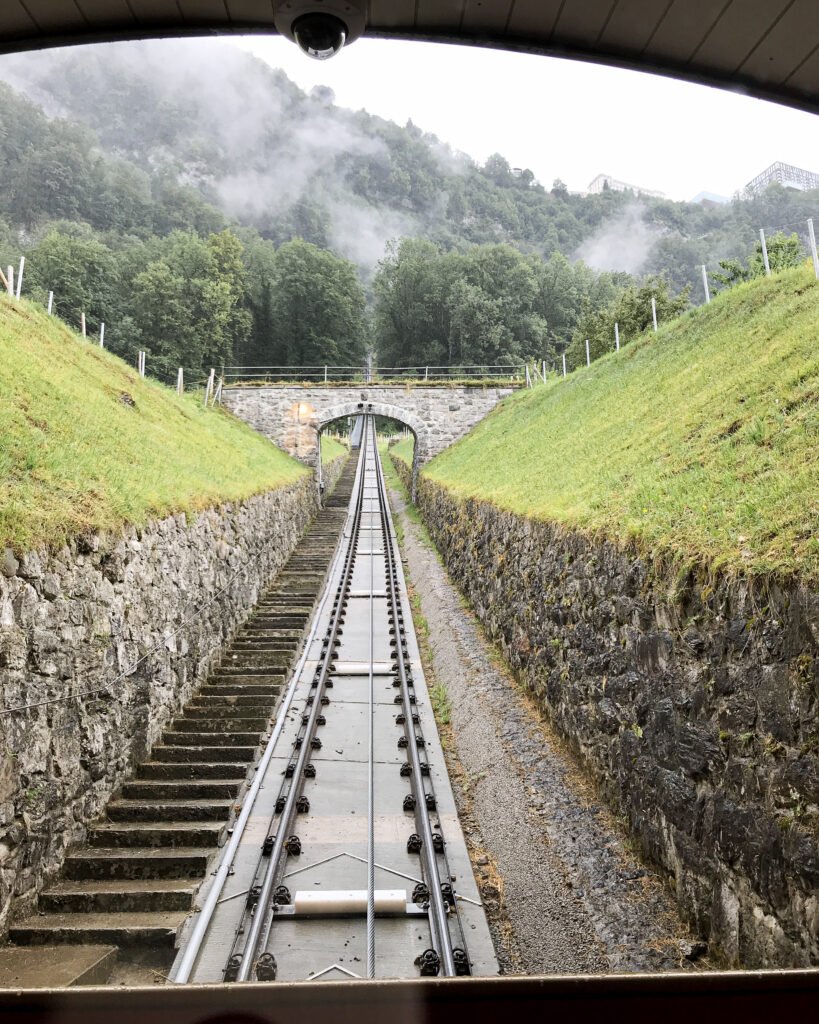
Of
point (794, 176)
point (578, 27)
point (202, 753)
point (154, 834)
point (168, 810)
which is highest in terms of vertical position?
point (794, 176)

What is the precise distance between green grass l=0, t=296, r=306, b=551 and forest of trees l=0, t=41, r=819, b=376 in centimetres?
329

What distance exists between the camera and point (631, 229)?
125688mm

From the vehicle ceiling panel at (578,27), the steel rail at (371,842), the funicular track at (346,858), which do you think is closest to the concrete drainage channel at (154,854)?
the funicular track at (346,858)

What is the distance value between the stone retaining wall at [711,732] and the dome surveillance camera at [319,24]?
3.51 m

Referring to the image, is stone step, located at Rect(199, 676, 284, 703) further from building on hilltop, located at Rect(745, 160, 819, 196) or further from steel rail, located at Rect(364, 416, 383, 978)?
building on hilltop, located at Rect(745, 160, 819, 196)

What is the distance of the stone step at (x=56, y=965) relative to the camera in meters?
4.37

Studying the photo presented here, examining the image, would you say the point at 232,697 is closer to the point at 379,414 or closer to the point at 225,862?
the point at 225,862

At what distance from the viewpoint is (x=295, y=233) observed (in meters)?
137

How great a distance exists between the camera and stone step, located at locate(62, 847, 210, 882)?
5633 mm

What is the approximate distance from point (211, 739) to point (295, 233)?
14279 cm

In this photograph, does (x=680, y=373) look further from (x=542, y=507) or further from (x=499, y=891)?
(x=499, y=891)

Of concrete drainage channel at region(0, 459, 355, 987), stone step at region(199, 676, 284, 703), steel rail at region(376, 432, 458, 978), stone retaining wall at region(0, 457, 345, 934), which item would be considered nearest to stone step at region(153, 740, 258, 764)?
concrete drainage channel at region(0, 459, 355, 987)

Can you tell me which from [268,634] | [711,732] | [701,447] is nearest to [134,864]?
[711,732]

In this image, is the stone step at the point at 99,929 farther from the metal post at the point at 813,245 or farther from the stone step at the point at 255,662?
the metal post at the point at 813,245
